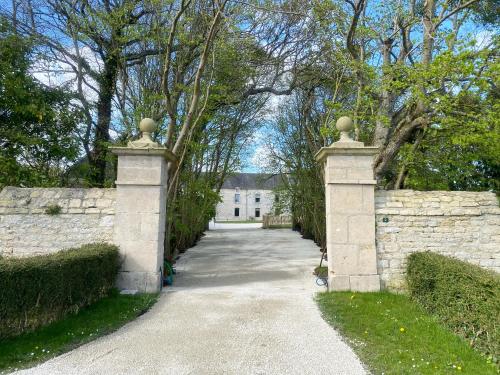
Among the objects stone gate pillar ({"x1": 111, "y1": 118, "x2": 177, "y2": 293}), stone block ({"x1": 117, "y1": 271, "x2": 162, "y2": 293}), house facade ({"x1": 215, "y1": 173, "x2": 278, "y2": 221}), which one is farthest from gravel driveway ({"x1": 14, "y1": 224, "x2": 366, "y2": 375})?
house facade ({"x1": 215, "y1": 173, "x2": 278, "y2": 221})

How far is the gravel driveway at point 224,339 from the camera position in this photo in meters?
3.21

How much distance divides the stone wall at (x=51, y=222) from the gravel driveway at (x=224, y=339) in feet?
5.49

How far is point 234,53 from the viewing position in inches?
365

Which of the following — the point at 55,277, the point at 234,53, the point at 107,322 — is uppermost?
the point at 234,53

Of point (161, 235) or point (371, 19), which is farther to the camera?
point (371, 19)

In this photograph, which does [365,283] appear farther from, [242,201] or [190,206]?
[242,201]

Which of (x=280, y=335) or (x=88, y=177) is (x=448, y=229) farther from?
(x=88, y=177)

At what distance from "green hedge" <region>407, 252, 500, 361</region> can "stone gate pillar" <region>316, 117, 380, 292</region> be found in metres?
0.81

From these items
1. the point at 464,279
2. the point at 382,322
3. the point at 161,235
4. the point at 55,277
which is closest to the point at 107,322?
the point at 55,277

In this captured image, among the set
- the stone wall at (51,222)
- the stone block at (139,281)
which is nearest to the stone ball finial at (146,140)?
the stone wall at (51,222)

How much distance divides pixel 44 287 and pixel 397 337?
4066 millimetres

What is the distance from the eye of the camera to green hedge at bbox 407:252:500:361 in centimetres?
357

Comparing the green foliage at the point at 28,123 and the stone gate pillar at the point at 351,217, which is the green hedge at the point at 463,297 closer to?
the stone gate pillar at the point at 351,217

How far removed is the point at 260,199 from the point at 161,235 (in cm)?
4562
